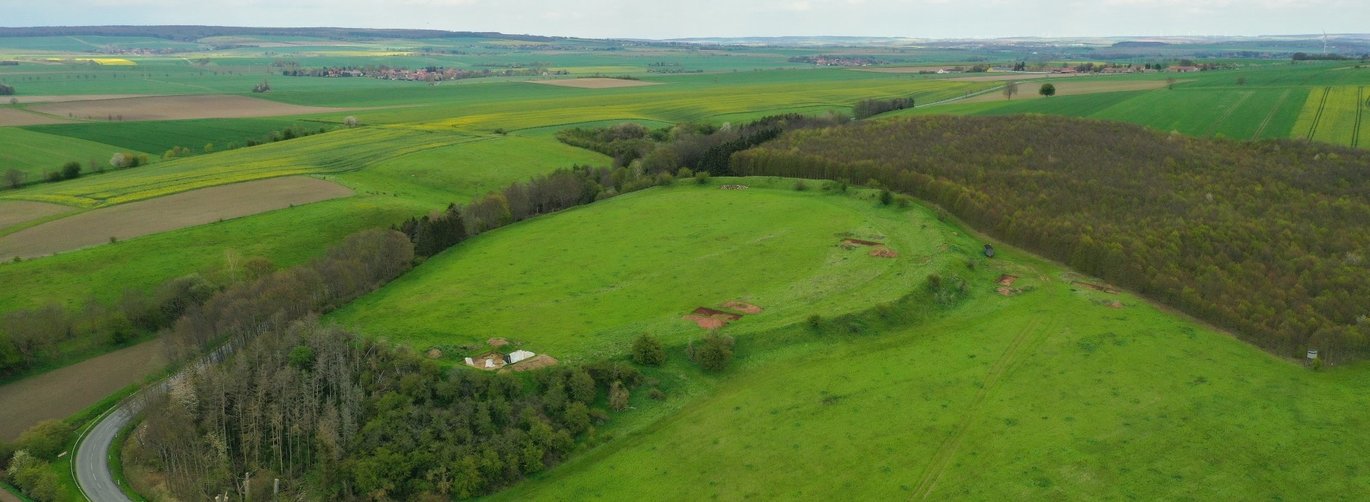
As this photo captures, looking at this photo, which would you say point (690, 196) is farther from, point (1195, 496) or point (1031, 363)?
point (1195, 496)

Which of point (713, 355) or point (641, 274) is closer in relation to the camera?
point (713, 355)

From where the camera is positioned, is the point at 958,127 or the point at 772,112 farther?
the point at 772,112

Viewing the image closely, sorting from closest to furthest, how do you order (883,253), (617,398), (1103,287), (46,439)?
(46,439) → (617,398) → (1103,287) → (883,253)

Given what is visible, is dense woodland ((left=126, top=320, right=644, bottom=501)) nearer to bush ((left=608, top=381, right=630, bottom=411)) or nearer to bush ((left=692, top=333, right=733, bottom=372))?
bush ((left=608, top=381, right=630, bottom=411))

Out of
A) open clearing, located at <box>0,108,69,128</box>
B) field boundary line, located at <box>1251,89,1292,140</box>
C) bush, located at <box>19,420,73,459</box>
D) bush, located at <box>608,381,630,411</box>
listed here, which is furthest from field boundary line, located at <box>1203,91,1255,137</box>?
open clearing, located at <box>0,108,69,128</box>

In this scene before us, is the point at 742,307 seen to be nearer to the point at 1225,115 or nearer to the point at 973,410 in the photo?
the point at 973,410

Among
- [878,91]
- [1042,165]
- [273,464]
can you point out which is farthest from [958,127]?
[273,464]

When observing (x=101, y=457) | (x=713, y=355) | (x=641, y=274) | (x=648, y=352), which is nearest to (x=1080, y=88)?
(x=641, y=274)
